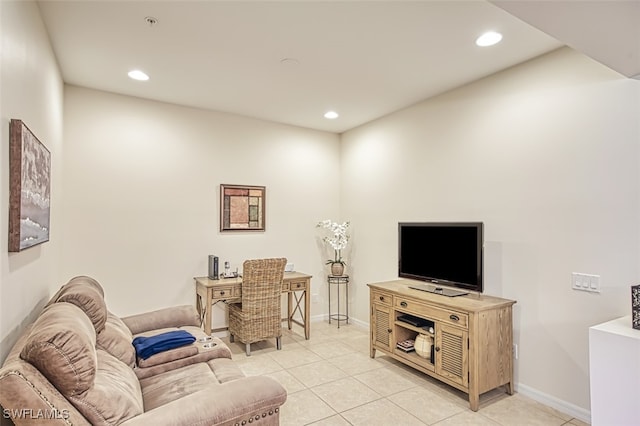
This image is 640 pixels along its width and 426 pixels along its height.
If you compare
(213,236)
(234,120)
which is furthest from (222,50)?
(213,236)

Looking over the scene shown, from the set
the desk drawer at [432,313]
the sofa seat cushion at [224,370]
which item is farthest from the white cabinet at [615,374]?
the sofa seat cushion at [224,370]

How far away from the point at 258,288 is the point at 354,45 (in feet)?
8.58

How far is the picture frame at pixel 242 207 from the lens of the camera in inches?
180

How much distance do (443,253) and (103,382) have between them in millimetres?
2868

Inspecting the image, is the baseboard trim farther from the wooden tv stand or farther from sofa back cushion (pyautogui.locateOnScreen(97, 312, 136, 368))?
sofa back cushion (pyautogui.locateOnScreen(97, 312, 136, 368))

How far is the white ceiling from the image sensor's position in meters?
2.34

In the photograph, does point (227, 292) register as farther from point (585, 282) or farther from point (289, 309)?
point (585, 282)

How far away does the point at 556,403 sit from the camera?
2.79 meters

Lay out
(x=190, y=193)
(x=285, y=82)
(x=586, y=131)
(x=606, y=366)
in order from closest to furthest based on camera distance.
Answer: (x=606, y=366) < (x=586, y=131) < (x=285, y=82) < (x=190, y=193)

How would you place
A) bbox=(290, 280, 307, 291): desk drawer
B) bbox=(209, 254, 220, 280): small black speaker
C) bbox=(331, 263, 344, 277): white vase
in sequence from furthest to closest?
bbox=(331, 263, 344, 277): white vase < bbox=(290, 280, 307, 291): desk drawer < bbox=(209, 254, 220, 280): small black speaker

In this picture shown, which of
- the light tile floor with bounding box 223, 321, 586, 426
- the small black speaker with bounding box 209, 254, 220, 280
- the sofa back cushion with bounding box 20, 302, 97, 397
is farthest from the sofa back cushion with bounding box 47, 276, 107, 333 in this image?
the small black speaker with bounding box 209, 254, 220, 280

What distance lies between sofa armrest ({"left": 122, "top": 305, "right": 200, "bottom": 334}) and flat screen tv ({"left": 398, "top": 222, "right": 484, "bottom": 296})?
2.19 metres

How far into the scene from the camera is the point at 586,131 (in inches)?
105

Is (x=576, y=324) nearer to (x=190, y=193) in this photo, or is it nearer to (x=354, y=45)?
(x=354, y=45)
